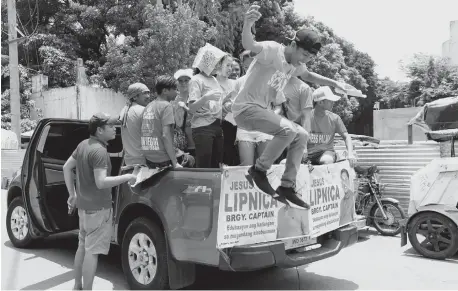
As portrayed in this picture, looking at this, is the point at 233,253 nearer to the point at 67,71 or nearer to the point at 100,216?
the point at 100,216

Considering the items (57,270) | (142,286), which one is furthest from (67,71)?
(142,286)

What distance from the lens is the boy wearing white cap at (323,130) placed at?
5875 mm

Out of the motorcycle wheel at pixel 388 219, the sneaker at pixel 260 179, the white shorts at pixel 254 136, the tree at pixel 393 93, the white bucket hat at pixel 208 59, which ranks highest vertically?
the tree at pixel 393 93

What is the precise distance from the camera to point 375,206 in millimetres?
7492

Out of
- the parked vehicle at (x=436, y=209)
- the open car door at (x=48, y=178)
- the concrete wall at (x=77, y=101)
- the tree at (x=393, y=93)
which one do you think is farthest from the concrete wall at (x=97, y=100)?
the tree at (x=393, y=93)

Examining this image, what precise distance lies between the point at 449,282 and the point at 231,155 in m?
2.82

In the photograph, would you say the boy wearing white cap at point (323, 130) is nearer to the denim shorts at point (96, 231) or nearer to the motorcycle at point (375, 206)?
the motorcycle at point (375, 206)

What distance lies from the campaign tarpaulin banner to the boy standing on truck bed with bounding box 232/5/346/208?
6.3 inches

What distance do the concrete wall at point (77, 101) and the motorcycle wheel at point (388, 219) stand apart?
1605 centimetres

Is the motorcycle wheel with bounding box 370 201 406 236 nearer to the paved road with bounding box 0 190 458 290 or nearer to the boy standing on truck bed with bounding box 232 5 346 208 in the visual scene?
the paved road with bounding box 0 190 458 290

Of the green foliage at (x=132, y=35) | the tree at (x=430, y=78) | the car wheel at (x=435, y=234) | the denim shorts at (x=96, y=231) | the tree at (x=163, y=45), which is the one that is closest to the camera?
the denim shorts at (x=96, y=231)

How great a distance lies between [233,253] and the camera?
12.3ft

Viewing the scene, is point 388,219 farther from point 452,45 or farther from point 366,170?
point 452,45

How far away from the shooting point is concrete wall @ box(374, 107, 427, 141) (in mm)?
26312
